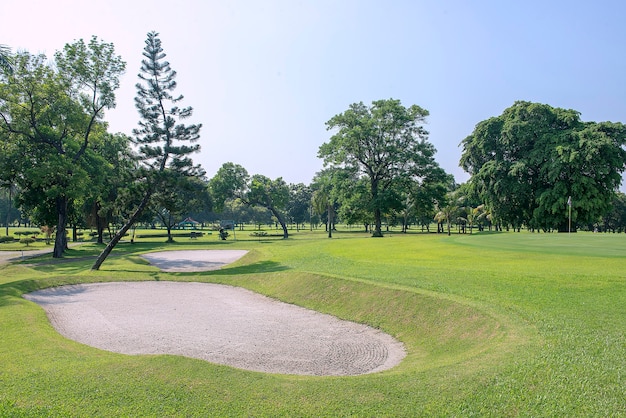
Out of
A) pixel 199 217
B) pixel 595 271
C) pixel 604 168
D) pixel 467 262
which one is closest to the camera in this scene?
pixel 595 271

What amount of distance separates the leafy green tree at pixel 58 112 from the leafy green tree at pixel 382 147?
2593cm

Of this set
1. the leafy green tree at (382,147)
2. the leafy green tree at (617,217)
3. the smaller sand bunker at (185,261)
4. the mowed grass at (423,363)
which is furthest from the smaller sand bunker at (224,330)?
the leafy green tree at (617,217)

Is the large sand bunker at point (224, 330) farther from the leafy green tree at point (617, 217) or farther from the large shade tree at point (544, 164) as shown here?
the leafy green tree at point (617, 217)

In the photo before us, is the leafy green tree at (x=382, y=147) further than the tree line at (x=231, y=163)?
Yes

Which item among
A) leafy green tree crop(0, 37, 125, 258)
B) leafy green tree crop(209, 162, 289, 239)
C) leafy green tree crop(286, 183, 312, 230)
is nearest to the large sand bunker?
leafy green tree crop(0, 37, 125, 258)

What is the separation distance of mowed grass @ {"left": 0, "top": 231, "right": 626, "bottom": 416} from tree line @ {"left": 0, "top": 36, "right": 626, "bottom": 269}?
43.2ft

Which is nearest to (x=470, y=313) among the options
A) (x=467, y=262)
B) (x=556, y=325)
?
(x=556, y=325)

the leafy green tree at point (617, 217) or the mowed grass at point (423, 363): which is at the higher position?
the leafy green tree at point (617, 217)

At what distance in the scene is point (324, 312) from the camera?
1348 centimetres

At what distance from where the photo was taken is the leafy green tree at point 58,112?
29.8m

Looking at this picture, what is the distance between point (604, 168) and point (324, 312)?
3609 centimetres

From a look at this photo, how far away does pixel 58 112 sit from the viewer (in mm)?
32156

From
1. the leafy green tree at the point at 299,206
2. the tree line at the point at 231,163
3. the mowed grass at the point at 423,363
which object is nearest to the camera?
the mowed grass at the point at 423,363

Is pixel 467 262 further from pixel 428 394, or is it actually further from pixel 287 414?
pixel 287 414
